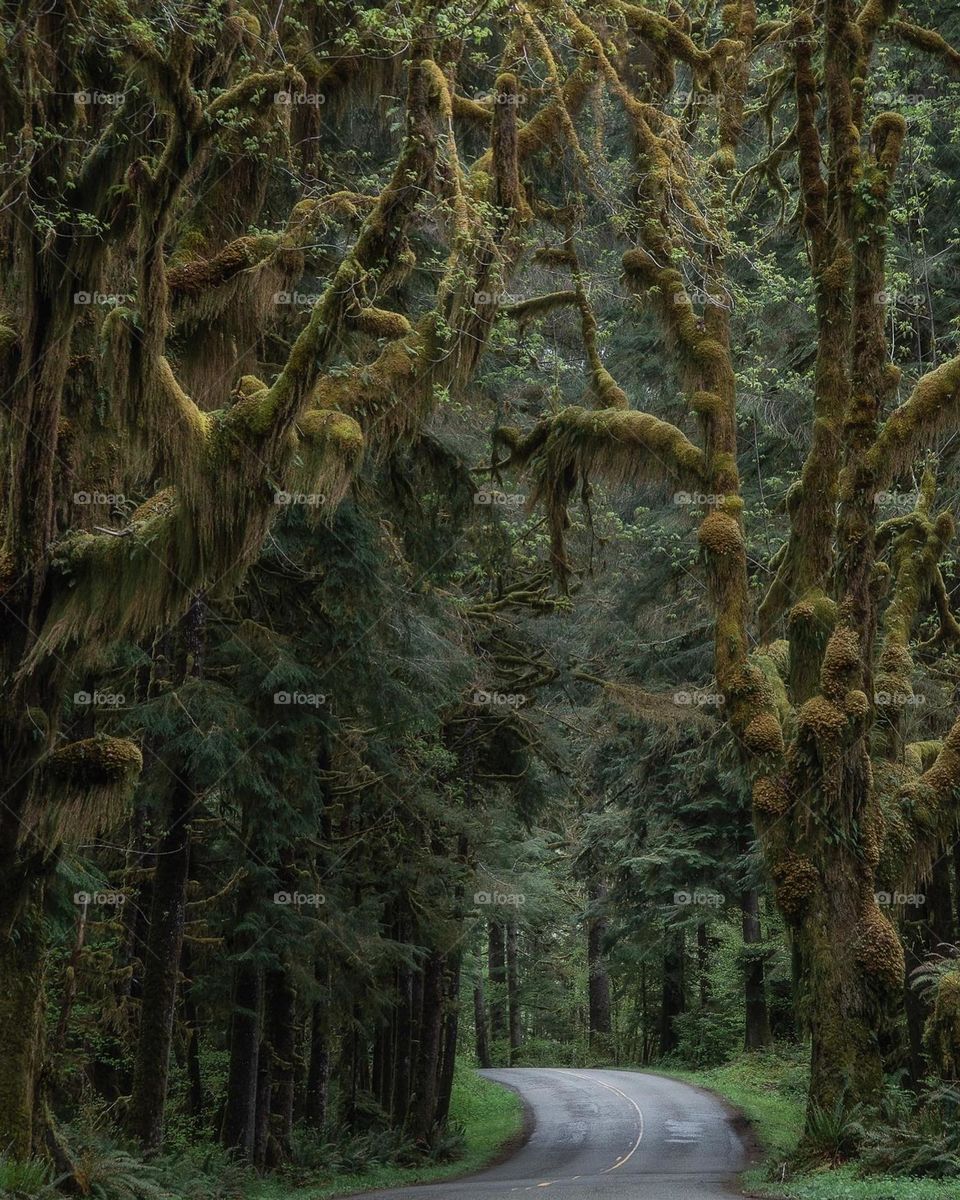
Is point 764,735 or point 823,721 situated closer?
point 823,721

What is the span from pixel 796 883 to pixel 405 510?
5907 millimetres

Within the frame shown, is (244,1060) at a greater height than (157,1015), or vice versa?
(157,1015)

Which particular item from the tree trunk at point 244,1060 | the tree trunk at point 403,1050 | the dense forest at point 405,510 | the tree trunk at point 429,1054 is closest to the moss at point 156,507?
the dense forest at point 405,510

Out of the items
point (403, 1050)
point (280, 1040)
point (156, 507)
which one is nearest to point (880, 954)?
point (156, 507)

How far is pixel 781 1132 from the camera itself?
19.5m

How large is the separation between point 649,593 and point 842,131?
37.5 ft

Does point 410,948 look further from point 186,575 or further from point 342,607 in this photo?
point 186,575

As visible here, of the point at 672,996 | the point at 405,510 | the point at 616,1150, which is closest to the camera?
the point at 405,510

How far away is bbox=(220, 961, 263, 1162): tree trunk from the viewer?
1438cm

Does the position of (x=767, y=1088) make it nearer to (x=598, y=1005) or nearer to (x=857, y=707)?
(x=857, y=707)

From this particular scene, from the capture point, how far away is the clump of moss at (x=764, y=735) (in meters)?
11.8

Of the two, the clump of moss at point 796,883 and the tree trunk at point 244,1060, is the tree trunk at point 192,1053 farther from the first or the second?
the clump of moss at point 796,883

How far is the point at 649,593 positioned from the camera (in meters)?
22.8

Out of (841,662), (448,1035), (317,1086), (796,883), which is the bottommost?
(317,1086)
